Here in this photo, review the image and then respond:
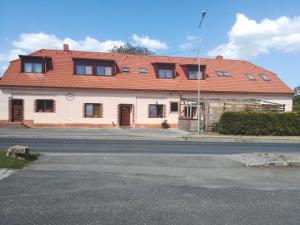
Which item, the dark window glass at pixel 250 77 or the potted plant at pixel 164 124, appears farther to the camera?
the dark window glass at pixel 250 77

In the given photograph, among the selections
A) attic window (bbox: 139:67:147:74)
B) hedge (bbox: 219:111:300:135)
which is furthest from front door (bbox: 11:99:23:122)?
hedge (bbox: 219:111:300:135)

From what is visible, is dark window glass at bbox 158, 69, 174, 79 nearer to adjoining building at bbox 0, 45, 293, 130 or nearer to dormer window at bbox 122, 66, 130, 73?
adjoining building at bbox 0, 45, 293, 130

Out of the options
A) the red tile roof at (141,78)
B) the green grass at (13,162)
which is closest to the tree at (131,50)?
the red tile roof at (141,78)

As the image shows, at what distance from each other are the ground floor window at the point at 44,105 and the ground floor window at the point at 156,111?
31.4 feet

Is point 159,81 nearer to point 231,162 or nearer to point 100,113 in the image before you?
point 100,113

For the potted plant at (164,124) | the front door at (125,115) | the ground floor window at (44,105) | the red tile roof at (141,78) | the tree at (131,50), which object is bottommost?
the potted plant at (164,124)

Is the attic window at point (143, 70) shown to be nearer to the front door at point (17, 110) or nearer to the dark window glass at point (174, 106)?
the dark window glass at point (174, 106)

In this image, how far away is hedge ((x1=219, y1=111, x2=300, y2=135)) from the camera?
28219 millimetres

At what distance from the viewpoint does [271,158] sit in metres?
11.9

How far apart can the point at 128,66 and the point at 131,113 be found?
6156 millimetres

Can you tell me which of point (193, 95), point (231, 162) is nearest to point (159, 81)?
point (193, 95)

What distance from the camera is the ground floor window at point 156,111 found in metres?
33.9

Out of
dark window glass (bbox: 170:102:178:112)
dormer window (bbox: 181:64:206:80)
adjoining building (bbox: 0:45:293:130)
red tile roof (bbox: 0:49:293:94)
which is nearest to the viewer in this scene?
adjoining building (bbox: 0:45:293:130)

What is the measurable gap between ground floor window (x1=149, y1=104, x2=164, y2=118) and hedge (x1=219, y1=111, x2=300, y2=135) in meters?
7.56
